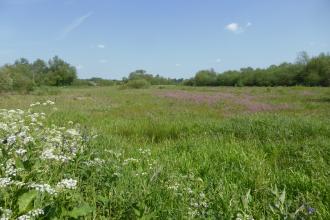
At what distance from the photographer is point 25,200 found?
2359mm

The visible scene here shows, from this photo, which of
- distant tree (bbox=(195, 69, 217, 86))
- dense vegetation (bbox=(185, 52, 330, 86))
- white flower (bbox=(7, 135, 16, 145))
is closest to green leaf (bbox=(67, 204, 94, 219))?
white flower (bbox=(7, 135, 16, 145))

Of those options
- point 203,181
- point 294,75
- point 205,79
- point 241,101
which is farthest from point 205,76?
point 203,181

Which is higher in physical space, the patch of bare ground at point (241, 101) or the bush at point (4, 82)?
the bush at point (4, 82)

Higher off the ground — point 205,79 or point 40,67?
point 40,67

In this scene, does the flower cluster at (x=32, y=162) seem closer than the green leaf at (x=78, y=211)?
Yes

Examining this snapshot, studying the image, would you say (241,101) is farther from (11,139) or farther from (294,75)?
(294,75)

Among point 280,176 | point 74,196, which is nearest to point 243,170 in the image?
point 280,176

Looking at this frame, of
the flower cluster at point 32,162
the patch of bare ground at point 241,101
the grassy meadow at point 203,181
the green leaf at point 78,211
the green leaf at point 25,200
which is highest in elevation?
the flower cluster at point 32,162

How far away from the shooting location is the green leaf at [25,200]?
7.62 ft

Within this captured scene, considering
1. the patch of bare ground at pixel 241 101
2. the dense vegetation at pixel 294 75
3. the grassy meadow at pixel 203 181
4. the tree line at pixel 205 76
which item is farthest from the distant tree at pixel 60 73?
the grassy meadow at pixel 203 181

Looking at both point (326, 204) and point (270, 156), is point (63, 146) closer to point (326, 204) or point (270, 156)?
point (326, 204)

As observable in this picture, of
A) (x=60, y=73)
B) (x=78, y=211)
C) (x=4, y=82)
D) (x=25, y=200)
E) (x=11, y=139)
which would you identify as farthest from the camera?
(x=60, y=73)

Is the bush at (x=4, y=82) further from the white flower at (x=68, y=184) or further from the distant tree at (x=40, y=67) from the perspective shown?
the distant tree at (x=40, y=67)

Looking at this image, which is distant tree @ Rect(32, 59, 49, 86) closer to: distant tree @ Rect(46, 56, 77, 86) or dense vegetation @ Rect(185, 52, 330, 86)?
distant tree @ Rect(46, 56, 77, 86)
